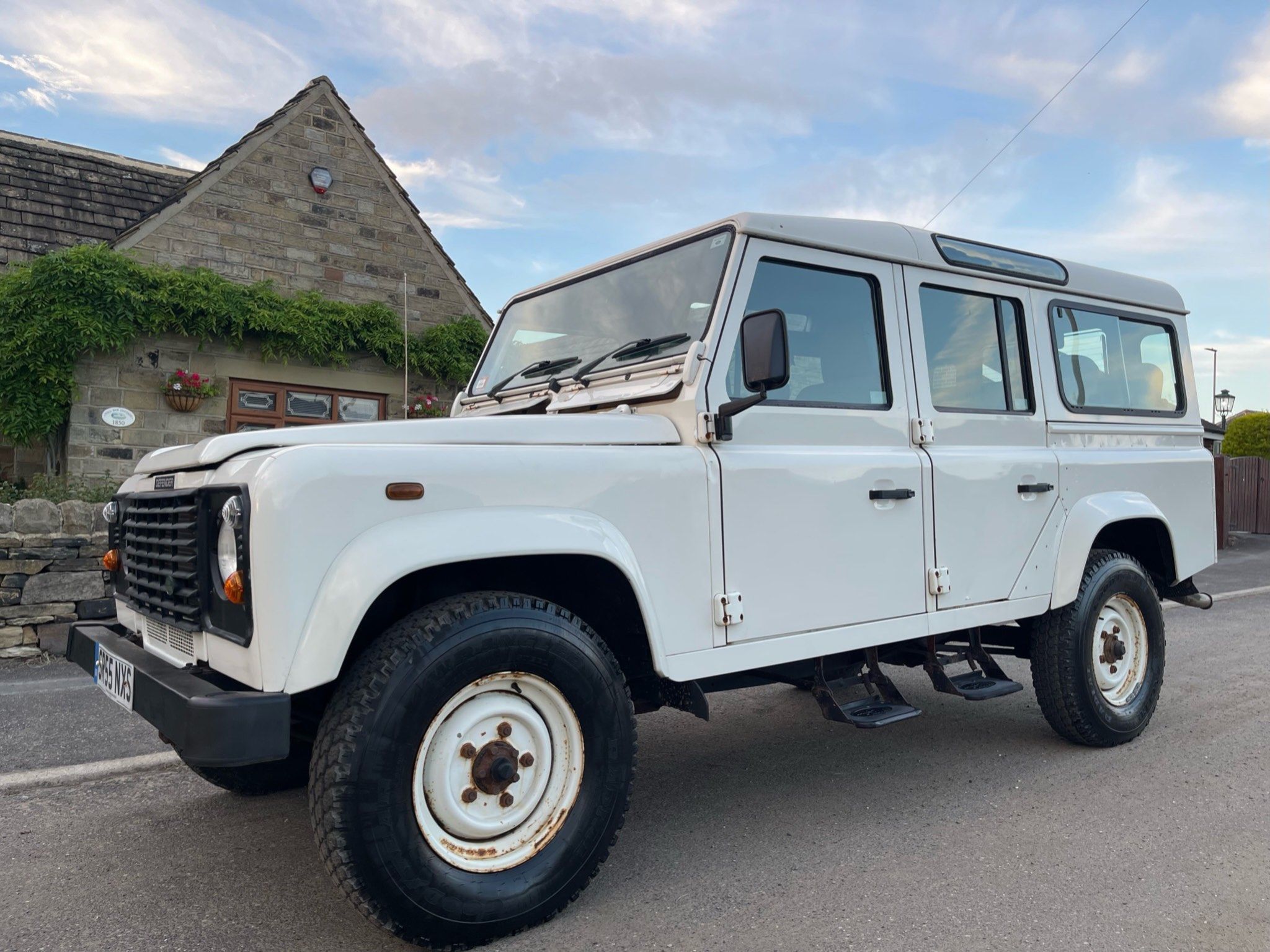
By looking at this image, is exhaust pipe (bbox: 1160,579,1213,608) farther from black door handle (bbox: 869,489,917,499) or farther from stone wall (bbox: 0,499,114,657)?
stone wall (bbox: 0,499,114,657)

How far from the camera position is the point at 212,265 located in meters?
10.4

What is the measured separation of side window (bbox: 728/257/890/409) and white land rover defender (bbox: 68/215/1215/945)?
0.01m

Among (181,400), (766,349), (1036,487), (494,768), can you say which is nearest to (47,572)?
(181,400)

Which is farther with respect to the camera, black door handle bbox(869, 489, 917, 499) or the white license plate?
black door handle bbox(869, 489, 917, 499)

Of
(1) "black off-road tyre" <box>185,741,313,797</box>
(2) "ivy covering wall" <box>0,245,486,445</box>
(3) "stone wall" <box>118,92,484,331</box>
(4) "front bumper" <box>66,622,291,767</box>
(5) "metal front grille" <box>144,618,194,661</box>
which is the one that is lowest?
(1) "black off-road tyre" <box>185,741,313,797</box>

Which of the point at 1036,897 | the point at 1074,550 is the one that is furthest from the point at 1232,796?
the point at 1036,897

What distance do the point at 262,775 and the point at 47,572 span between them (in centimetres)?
361

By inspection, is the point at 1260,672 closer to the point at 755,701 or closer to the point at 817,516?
the point at 755,701

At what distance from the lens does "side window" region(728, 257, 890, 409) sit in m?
3.24

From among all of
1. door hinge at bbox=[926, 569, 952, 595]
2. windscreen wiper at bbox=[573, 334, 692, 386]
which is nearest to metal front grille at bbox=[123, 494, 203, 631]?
windscreen wiper at bbox=[573, 334, 692, 386]

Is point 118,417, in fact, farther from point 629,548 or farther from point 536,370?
point 629,548

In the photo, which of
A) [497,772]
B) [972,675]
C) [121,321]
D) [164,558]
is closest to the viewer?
[497,772]

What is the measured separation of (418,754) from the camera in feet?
7.63

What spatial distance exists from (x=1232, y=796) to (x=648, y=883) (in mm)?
2449
